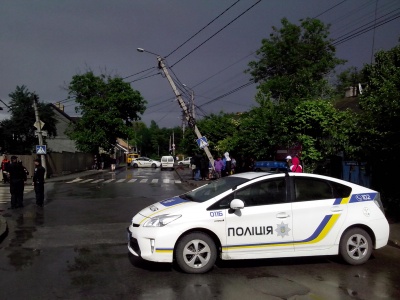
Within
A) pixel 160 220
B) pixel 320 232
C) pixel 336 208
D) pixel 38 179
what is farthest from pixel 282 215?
pixel 38 179

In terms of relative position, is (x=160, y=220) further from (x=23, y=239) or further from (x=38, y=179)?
(x=38, y=179)

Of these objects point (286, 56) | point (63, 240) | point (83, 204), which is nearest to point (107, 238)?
point (63, 240)

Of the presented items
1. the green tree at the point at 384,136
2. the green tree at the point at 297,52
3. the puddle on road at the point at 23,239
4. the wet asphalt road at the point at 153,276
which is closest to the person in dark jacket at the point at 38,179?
the puddle on road at the point at 23,239

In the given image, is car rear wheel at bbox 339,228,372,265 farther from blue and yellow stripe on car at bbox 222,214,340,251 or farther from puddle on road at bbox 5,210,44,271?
puddle on road at bbox 5,210,44,271

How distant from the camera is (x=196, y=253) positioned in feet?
20.8

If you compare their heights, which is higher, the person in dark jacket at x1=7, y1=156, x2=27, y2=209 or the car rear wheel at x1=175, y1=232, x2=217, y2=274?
the person in dark jacket at x1=7, y1=156, x2=27, y2=209

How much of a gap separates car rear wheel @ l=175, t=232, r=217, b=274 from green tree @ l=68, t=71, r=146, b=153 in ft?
149

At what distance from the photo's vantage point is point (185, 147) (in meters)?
34.1

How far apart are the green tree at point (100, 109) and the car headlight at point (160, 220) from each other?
45.3m

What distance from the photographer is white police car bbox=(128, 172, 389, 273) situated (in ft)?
20.7

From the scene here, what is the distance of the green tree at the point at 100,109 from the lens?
50.8 metres

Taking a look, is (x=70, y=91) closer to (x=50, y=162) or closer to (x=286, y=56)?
(x=50, y=162)

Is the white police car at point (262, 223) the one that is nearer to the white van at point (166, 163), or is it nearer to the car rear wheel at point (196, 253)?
the car rear wheel at point (196, 253)

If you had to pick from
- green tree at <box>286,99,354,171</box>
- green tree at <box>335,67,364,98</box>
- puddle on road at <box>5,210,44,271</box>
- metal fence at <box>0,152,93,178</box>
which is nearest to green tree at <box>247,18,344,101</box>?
green tree at <box>335,67,364,98</box>
